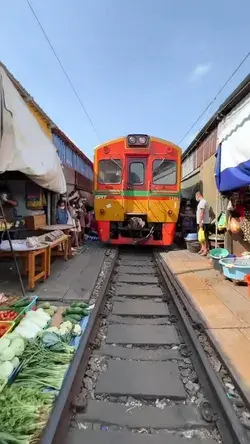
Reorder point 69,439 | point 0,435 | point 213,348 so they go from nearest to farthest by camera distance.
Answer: point 0,435 → point 69,439 → point 213,348

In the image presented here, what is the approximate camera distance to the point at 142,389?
2.69m

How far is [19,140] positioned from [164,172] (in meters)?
5.37

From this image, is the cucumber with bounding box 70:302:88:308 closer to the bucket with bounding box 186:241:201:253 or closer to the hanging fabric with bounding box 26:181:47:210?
the hanging fabric with bounding box 26:181:47:210

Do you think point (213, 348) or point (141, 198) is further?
point (141, 198)

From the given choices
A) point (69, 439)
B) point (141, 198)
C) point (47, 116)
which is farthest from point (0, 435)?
point (47, 116)

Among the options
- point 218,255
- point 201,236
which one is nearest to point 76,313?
point 218,255

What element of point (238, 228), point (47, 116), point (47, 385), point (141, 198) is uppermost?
point (47, 116)

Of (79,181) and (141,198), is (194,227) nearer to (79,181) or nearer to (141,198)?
(141,198)

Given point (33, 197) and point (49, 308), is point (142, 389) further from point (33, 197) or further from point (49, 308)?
point (33, 197)

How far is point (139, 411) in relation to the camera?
2414 millimetres

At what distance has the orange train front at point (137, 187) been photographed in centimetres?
912

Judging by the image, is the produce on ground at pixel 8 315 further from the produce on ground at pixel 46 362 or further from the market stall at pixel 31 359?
the produce on ground at pixel 46 362

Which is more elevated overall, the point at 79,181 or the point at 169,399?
the point at 79,181

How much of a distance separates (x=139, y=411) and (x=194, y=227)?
9411 mm
